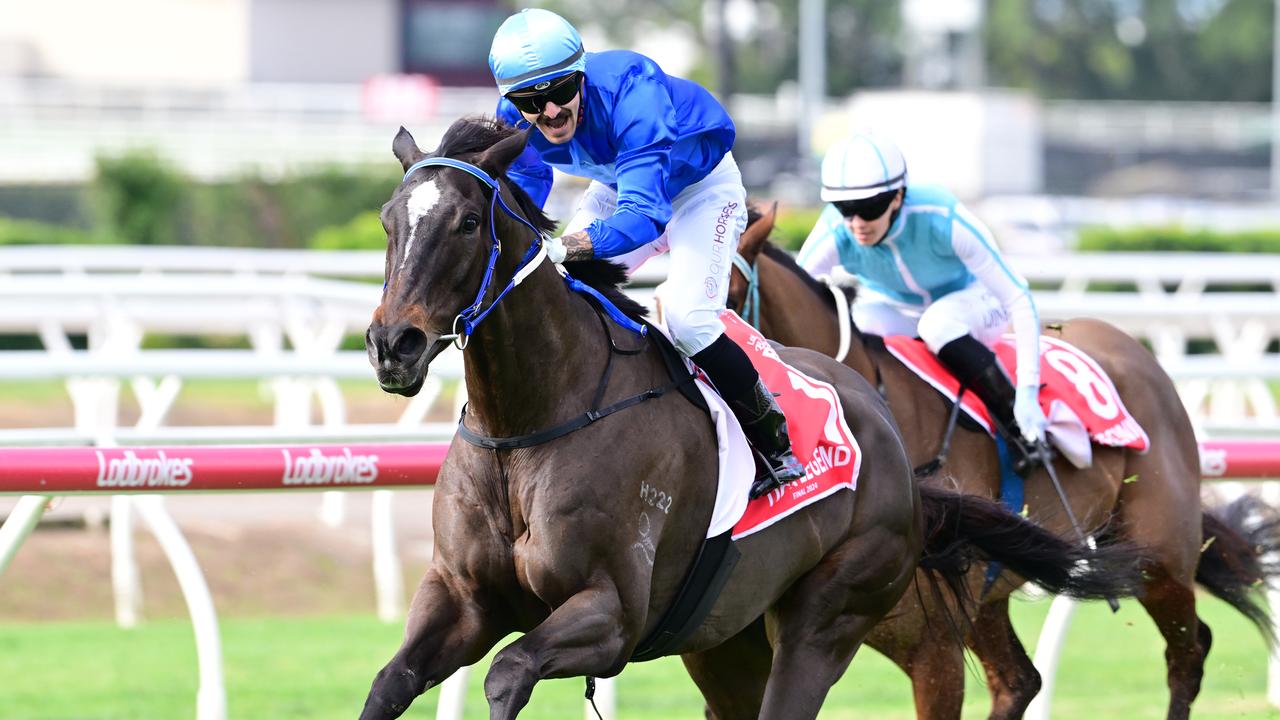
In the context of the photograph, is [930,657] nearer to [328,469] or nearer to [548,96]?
[328,469]

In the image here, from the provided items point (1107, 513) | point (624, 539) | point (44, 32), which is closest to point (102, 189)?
point (1107, 513)

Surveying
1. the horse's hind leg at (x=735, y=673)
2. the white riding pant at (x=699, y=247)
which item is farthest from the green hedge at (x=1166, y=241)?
the white riding pant at (x=699, y=247)

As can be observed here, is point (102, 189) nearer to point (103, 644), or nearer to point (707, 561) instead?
point (103, 644)

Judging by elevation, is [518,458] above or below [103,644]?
above

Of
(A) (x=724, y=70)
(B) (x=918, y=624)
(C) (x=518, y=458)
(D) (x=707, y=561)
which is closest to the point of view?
(C) (x=518, y=458)

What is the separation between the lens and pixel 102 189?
19.5 metres

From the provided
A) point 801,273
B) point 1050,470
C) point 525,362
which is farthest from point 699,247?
point 1050,470

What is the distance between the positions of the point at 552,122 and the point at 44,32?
38.9m

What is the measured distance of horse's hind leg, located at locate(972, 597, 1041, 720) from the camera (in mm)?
5309

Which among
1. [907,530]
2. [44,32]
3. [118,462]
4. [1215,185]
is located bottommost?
[1215,185]

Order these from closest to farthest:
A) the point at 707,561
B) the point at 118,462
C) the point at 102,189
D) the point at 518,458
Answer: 1. the point at 518,458
2. the point at 707,561
3. the point at 118,462
4. the point at 102,189

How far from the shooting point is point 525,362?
12.2ft

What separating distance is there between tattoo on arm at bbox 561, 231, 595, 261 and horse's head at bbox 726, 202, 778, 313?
1.37 meters

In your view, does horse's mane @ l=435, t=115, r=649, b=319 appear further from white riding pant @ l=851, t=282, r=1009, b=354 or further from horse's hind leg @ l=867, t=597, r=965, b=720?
white riding pant @ l=851, t=282, r=1009, b=354
